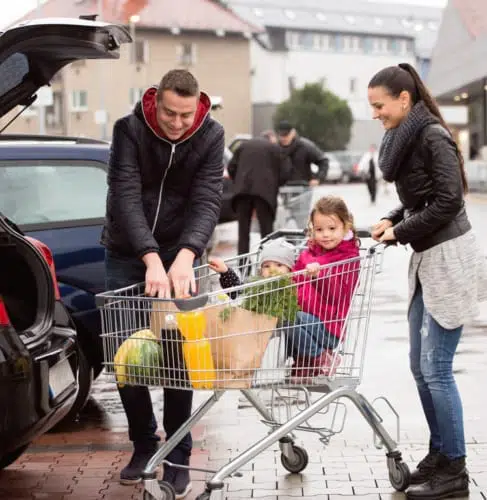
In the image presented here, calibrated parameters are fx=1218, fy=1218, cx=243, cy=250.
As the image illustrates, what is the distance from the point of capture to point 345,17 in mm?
113500

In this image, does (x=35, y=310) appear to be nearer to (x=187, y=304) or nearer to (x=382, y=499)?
(x=187, y=304)

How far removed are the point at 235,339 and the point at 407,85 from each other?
4.57 ft

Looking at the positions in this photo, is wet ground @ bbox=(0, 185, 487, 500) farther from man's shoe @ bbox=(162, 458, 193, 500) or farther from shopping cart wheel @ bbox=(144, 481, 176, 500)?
shopping cart wheel @ bbox=(144, 481, 176, 500)

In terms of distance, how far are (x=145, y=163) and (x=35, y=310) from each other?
85 centimetres

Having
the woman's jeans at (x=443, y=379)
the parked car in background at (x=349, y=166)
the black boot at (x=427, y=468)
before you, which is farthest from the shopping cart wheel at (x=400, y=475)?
the parked car in background at (x=349, y=166)

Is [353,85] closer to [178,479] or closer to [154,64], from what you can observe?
[154,64]

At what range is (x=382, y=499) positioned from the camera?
17.7 ft

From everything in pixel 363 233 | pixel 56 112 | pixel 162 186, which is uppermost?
pixel 56 112

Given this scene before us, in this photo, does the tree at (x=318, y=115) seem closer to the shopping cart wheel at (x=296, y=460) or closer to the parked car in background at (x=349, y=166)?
the parked car in background at (x=349, y=166)

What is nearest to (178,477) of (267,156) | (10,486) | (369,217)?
(10,486)

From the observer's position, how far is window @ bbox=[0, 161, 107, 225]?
737 cm

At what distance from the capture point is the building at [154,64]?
72125mm

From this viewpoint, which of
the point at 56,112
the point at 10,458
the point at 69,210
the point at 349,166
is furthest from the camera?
the point at 56,112

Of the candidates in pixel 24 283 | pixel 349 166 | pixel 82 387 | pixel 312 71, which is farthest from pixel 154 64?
pixel 24 283
